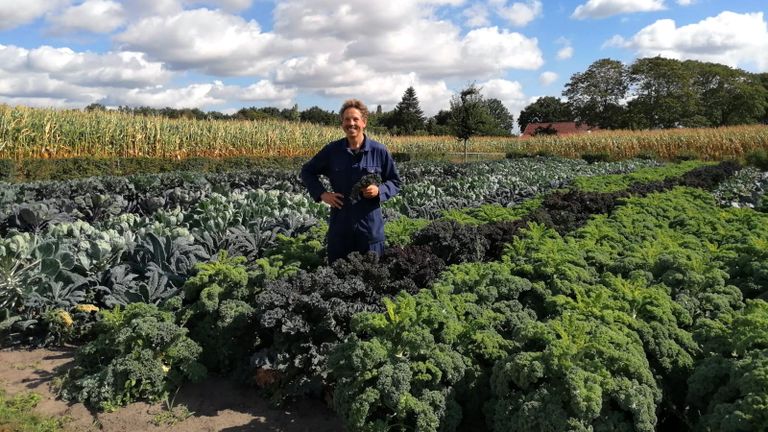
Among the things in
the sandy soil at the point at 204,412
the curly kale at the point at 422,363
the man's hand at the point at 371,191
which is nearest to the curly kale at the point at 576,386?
the curly kale at the point at 422,363

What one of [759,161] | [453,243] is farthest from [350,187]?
[759,161]

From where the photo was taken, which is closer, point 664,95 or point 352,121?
point 352,121

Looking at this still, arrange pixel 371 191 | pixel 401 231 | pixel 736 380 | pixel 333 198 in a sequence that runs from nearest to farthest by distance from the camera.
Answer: pixel 736 380
pixel 371 191
pixel 333 198
pixel 401 231

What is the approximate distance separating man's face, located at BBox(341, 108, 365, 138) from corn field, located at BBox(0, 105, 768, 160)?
15.9 meters

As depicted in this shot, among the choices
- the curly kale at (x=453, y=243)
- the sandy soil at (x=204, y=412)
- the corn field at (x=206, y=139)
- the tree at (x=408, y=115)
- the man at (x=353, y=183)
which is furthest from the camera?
the tree at (x=408, y=115)

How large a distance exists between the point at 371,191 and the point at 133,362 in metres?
2.06

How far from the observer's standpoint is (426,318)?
3264 millimetres

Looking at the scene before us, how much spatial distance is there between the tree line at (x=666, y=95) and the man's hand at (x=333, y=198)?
62.4 m

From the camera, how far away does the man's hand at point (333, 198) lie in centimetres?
463

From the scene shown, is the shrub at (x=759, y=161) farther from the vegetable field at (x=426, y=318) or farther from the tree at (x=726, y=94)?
the tree at (x=726, y=94)

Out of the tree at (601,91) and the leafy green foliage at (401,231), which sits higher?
the tree at (601,91)

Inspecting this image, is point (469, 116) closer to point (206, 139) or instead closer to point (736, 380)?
point (206, 139)


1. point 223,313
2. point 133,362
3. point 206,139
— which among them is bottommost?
point 133,362

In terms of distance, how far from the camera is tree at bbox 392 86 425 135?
221 feet
